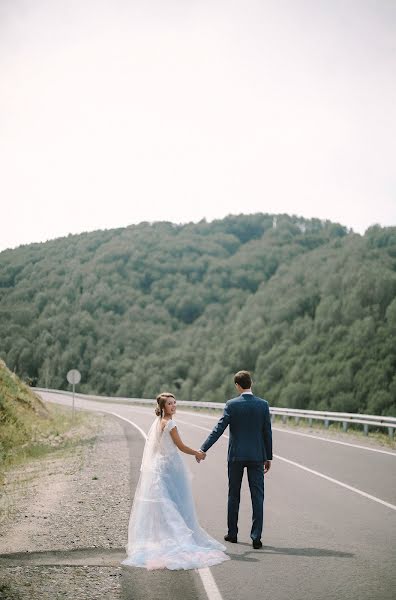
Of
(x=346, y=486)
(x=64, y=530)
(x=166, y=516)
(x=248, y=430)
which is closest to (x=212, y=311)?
(x=346, y=486)

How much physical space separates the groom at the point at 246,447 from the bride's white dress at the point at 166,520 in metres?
0.52

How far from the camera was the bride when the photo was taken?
269 inches

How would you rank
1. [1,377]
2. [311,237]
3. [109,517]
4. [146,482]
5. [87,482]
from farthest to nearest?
[311,237] < [1,377] < [87,482] < [109,517] < [146,482]

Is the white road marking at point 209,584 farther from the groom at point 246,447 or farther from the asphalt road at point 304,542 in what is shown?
the groom at point 246,447

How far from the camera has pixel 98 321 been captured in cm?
12338

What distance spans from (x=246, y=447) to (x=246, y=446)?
0.04ft

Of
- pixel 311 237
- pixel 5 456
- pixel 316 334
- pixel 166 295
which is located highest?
pixel 311 237

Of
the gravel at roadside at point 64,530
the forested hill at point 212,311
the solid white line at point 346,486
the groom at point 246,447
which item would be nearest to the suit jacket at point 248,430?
the groom at point 246,447

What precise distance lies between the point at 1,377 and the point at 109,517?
804 inches

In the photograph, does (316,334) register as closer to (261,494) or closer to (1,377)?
(1,377)

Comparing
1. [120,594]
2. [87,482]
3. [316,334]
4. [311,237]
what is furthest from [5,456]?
[311,237]

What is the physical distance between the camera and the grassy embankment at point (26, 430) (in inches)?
785

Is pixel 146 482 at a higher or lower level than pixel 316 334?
lower

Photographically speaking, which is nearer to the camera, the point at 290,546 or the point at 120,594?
the point at 120,594
